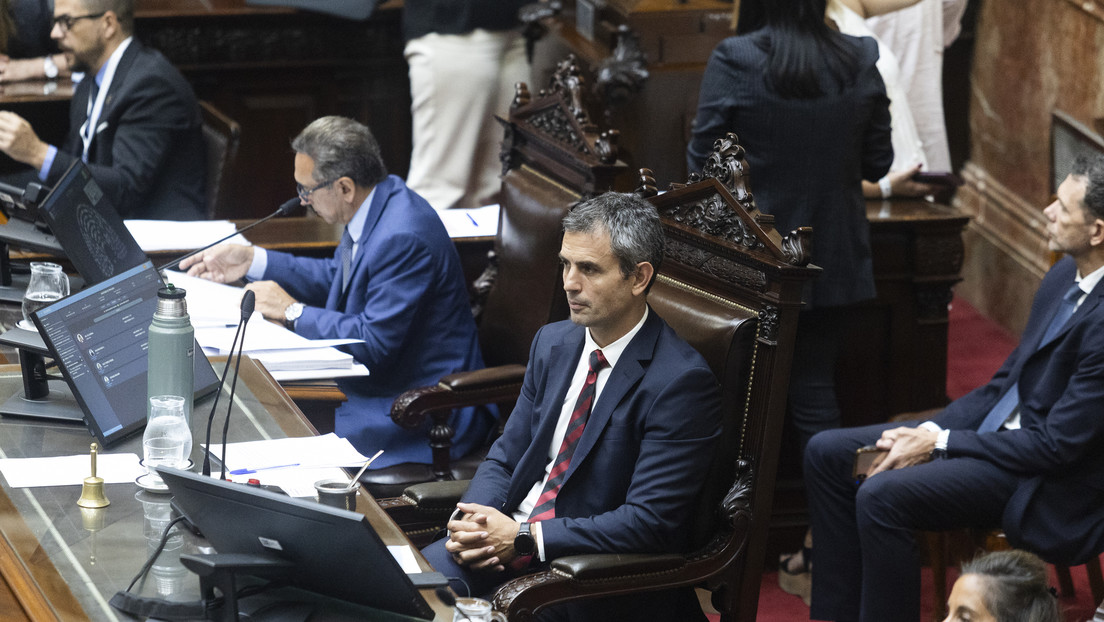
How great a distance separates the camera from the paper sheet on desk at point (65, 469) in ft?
7.52

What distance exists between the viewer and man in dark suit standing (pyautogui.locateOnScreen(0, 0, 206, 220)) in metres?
4.33

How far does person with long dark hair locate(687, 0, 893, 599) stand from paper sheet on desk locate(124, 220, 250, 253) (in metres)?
1.32

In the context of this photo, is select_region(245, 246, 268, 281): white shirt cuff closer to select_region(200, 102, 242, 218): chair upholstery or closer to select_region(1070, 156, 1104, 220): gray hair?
select_region(200, 102, 242, 218): chair upholstery

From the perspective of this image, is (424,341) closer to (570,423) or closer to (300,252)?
(300,252)

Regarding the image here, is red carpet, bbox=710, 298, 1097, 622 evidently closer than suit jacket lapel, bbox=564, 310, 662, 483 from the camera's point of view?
No

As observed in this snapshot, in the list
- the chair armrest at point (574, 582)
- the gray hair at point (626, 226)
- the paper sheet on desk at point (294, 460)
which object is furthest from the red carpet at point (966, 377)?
the paper sheet on desk at point (294, 460)

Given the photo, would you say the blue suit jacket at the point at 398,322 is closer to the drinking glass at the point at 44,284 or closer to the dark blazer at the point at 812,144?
the drinking glass at the point at 44,284

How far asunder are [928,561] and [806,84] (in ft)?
4.46

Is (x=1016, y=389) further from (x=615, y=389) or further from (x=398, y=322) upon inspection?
(x=398, y=322)

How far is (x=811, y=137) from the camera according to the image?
3381 mm

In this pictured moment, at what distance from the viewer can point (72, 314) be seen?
245cm

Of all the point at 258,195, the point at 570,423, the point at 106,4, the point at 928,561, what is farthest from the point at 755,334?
the point at 258,195

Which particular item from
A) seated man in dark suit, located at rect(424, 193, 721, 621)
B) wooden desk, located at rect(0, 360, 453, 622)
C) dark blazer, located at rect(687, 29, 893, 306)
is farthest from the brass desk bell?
dark blazer, located at rect(687, 29, 893, 306)

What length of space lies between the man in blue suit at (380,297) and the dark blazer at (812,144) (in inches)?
28.3
